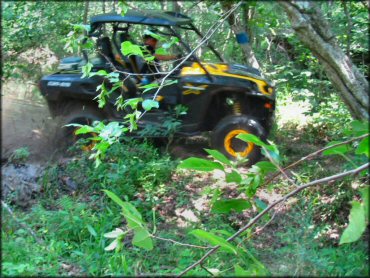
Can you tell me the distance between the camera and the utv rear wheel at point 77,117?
6434mm

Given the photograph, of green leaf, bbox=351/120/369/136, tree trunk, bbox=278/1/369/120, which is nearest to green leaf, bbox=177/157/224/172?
green leaf, bbox=351/120/369/136

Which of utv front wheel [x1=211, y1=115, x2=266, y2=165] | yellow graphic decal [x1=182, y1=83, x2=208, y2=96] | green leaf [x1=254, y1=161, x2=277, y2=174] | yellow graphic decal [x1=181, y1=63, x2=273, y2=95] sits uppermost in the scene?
green leaf [x1=254, y1=161, x2=277, y2=174]

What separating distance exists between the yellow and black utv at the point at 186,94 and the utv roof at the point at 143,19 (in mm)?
13

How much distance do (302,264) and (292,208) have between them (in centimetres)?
165

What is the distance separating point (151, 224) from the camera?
15.8ft

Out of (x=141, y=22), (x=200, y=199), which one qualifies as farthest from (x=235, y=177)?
(x=141, y=22)

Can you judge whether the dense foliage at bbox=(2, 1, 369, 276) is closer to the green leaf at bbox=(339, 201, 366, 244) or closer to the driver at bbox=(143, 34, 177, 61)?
the green leaf at bbox=(339, 201, 366, 244)

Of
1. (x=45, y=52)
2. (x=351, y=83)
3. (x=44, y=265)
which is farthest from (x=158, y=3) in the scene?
(x=351, y=83)

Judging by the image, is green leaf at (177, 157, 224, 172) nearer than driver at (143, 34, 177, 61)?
Yes

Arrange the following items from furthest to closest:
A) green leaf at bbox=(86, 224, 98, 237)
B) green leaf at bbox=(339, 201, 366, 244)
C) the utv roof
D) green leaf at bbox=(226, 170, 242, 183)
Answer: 1. the utv roof
2. green leaf at bbox=(86, 224, 98, 237)
3. green leaf at bbox=(226, 170, 242, 183)
4. green leaf at bbox=(339, 201, 366, 244)

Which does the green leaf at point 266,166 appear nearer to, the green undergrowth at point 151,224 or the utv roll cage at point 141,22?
the green undergrowth at point 151,224

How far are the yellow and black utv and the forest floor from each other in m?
0.46

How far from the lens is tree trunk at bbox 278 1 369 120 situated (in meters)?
2.21

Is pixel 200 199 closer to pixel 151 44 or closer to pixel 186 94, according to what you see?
pixel 186 94
